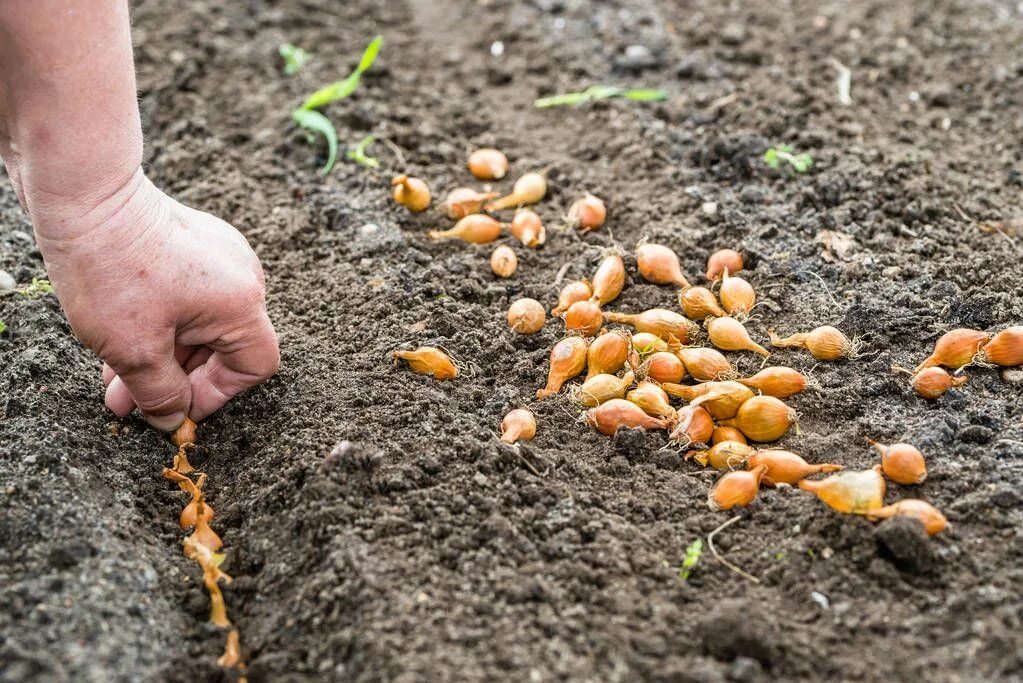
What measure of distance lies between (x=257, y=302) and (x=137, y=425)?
1.71ft

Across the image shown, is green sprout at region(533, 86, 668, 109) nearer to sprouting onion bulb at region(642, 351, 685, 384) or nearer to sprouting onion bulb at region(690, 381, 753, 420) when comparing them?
sprouting onion bulb at region(642, 351, 685, 384)

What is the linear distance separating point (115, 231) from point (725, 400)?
4.88ft

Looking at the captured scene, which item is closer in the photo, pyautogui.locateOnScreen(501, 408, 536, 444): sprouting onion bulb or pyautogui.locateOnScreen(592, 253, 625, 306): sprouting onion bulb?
pyautogui.locateOnScreen(501, 408, 536, 444): sprouting onion bulb

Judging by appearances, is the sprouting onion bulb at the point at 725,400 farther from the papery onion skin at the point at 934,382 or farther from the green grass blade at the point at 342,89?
the green grass blade at the point at 342,89

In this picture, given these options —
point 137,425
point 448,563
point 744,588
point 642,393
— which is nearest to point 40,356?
point 137,425

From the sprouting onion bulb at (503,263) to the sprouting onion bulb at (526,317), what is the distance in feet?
0.73

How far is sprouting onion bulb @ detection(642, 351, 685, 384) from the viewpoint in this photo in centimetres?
288

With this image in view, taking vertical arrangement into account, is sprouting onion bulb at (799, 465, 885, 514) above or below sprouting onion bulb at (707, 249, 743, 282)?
above

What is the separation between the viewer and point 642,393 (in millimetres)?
2785

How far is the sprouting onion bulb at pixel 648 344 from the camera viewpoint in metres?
2.97

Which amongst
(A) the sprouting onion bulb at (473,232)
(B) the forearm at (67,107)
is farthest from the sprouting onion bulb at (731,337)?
(B) the forearm at (67,107)

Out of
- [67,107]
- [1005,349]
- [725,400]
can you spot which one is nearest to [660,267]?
[725,400]

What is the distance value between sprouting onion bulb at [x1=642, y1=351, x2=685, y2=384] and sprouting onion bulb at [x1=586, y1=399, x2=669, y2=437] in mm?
165

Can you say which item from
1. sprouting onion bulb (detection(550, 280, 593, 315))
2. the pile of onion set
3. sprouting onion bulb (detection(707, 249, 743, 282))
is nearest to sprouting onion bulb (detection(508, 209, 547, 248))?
the pile of onion set
